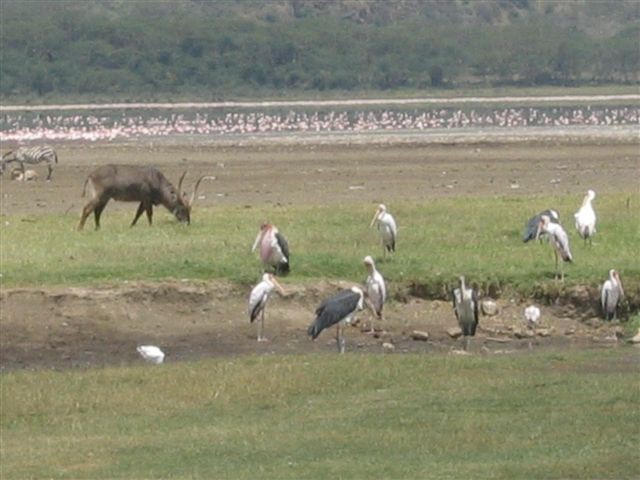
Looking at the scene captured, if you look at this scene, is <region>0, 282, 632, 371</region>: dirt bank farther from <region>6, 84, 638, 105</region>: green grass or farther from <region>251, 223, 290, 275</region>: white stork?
<region>6, 84, 638, 105</region>: green grass

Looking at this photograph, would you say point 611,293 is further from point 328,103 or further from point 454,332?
point 328,103

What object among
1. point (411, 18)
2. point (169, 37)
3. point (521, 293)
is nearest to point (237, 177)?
point (521, 293)

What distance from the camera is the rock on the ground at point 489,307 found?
1667cm

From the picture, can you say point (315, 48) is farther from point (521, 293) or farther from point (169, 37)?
point (521, 293)

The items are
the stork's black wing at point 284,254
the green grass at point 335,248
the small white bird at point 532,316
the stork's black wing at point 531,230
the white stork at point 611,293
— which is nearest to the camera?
the white stork at point 611,293

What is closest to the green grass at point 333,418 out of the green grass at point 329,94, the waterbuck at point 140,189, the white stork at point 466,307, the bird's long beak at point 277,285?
the white stork at point 466,307

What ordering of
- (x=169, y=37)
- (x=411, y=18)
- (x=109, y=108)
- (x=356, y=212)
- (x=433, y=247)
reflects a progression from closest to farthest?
(x=433, y=247)
(x=356, y=212)
(x=109, y=108)
(x=169, y=37)
(x=411, y=18)

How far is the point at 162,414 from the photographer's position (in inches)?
506

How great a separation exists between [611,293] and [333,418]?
4.57m

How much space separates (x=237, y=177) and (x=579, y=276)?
15776 mm

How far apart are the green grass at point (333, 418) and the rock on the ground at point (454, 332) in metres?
1.48

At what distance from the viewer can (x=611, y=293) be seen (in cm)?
1595

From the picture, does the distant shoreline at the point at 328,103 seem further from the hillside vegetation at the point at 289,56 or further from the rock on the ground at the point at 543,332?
the rock on the ground at the point at 543,332

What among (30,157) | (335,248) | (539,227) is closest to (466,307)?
(539,227)
